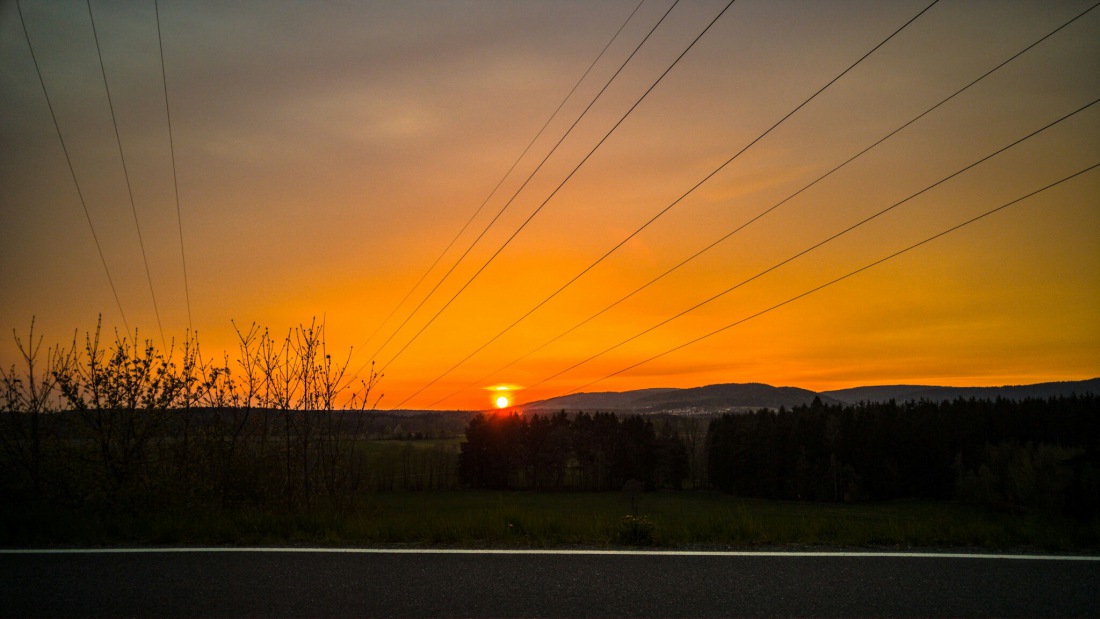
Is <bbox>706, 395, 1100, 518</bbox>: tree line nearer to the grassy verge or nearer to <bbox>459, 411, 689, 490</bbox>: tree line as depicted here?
<bbox>459, 411, 689, 490</bbox>: tree line

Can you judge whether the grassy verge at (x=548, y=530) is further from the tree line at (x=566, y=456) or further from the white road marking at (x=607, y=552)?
the tree line at (x=566, y=456)

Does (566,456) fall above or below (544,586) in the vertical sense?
below

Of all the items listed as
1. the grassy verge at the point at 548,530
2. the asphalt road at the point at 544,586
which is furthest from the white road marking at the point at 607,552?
the grassy verge at the point at 548,530

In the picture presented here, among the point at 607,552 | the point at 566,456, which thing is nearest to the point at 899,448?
the point at 566,456

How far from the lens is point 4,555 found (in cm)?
695

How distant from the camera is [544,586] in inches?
216

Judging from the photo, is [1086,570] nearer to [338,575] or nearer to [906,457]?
[338,575]

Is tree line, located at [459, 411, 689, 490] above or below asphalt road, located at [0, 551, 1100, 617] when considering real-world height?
below

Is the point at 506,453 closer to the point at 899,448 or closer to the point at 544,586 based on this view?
the point at 899,448

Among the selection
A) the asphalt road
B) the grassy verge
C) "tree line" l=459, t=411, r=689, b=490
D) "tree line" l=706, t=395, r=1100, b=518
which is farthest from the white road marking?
"tree line" l=459, t=411, r=689, b=490

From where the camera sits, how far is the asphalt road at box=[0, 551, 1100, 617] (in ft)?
16.4

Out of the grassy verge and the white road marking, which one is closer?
the white road marking

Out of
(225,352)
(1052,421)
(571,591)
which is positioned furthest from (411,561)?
(1052,421)

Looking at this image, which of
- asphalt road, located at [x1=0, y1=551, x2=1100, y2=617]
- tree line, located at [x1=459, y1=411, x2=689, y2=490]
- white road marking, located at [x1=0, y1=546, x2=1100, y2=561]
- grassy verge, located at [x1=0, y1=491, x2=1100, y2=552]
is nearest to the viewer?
asphalt road, located at [x1=0, y1=551, x2=1100, y2=617]
